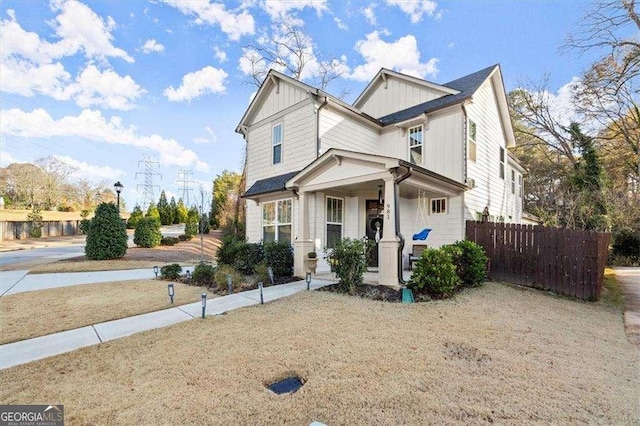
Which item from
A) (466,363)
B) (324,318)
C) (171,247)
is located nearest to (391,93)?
(324,318)

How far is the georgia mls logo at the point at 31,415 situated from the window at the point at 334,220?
8.03 m

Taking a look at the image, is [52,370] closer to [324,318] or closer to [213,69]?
[324,318]

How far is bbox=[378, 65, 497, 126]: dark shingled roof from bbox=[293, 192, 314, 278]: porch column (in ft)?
17.1

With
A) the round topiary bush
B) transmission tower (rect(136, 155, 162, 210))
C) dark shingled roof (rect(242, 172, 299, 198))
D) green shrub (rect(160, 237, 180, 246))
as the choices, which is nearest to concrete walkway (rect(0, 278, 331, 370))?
dark shingled roof (rect(242, 172, 299, 198))

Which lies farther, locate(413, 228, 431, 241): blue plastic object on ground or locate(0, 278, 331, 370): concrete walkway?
locate(413, 228, 431, 241): blue plastic object on ground

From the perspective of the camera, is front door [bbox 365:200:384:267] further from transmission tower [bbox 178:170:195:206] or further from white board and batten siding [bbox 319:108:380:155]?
transmission tower [bbox 178:170:195:206]

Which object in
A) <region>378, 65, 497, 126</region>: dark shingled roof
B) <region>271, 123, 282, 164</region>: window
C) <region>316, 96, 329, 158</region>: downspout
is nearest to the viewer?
<region>316, 96, 329, 158</region>: downspout

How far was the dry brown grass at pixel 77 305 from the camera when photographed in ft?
17.4

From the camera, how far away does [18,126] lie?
100ft

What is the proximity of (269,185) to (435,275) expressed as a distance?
273 inches

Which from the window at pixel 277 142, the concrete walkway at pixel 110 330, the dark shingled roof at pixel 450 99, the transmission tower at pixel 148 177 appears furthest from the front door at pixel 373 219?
the transmission tower at pixel 148 177

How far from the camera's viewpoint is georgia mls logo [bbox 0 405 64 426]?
9.04 ft

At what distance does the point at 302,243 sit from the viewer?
31.7 feet

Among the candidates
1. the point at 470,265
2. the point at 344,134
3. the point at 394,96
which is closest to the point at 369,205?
the point at 344,134
